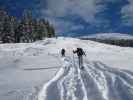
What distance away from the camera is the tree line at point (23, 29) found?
88812mm

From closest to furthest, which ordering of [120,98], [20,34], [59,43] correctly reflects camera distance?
1. [120,98]
2. [59,43]
3. [20,34]

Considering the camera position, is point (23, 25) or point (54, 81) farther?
point (23, 25)

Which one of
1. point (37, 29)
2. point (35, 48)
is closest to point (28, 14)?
point (37, 29)

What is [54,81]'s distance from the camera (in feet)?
56.7

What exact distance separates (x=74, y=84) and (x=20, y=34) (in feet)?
270

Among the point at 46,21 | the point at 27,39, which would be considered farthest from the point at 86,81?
the point at 46,21

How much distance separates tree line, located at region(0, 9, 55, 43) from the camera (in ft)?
291

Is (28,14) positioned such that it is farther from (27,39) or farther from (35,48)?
(35,48)

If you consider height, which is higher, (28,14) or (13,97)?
(28,14)

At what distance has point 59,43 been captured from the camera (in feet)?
280

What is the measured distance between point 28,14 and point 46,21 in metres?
13.3

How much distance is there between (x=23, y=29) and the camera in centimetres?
9688

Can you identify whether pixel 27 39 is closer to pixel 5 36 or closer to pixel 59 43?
pixel 5 36

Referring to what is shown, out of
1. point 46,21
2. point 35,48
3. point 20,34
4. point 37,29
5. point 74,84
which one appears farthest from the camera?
point 46,21
